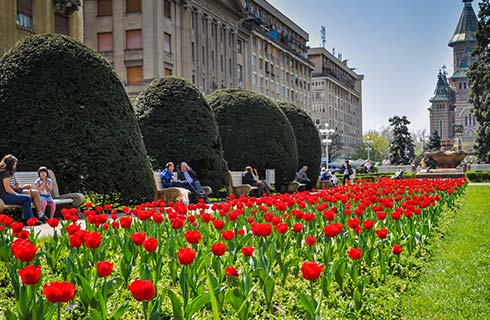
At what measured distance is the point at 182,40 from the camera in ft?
159

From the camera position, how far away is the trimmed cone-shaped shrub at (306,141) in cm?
2814

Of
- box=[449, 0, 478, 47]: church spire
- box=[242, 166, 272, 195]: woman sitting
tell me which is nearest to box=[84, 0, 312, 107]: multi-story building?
box=[242, 166, 272, 195]: woman sitting

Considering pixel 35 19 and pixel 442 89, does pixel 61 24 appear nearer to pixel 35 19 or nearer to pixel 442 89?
pixel 35 19

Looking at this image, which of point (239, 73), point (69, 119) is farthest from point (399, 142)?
point (69, 119)

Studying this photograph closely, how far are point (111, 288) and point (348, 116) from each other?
128 m

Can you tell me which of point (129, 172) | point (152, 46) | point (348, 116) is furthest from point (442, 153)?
point (348, 116)

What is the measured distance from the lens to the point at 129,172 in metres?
13.9

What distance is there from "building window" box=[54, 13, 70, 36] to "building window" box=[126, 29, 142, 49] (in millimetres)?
11581

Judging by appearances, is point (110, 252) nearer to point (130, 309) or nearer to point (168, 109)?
point (130, 309)

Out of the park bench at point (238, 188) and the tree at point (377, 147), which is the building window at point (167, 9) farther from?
the tree at point (377, 147)

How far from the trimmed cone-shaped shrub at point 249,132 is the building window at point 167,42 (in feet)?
76.7

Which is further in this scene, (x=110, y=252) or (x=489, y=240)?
(x=489, y=240)

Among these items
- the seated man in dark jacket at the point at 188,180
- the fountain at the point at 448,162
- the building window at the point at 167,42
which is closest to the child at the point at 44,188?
the seated man in dark jacket at the point at 188,180

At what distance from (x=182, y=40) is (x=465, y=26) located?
135m
